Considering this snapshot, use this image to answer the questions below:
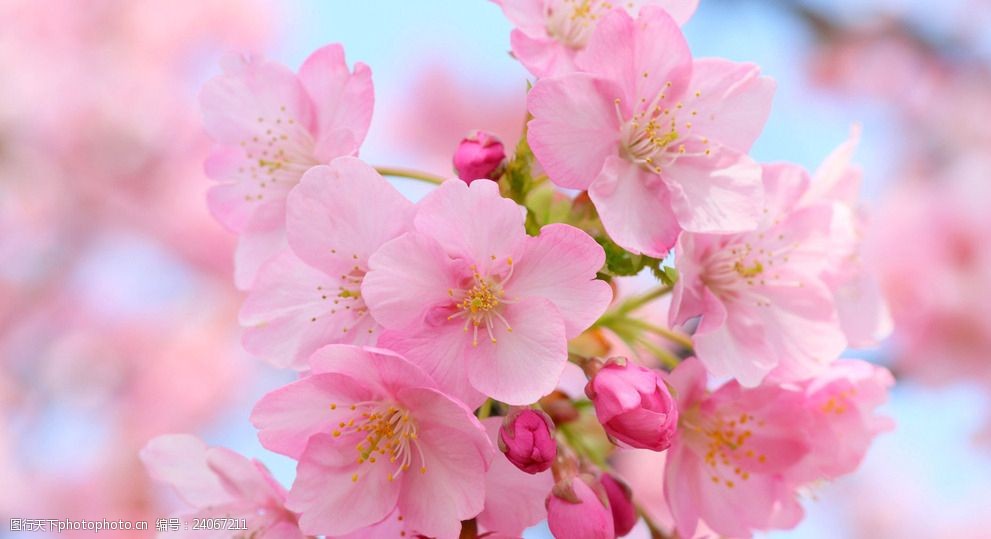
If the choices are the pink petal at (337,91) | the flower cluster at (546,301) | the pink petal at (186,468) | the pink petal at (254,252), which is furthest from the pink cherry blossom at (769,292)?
the pink petal at (186,468)

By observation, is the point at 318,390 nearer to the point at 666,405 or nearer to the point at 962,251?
the point at 666,405

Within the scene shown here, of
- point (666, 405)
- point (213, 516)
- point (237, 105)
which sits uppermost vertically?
point (237, 105)

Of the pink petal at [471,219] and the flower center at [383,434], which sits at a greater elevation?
the pink petal at [471,219]

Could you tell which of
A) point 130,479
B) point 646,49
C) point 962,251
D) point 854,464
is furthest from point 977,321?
point 130,479

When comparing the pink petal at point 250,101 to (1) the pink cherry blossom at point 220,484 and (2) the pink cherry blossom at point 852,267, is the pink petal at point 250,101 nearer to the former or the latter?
(1) the pink cherry blossom at point 220,484

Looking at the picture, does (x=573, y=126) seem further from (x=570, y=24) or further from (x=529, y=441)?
(x=529, y=441)

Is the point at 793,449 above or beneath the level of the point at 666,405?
beneath

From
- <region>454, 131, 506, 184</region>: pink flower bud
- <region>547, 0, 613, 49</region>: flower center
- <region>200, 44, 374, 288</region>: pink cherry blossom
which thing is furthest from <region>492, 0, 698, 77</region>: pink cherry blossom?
<region>200, 44, 374, 288</region>: pink cherry blossom

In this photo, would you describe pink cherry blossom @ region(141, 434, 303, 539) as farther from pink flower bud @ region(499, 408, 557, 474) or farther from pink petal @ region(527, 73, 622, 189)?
pink petal @ region(527, 73, 622, 189)
